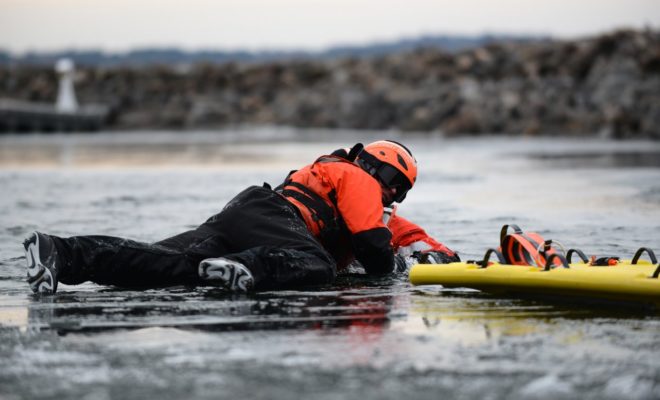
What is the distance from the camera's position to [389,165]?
25.9 feet

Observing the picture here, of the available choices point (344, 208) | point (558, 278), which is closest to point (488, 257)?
point (558, 278)

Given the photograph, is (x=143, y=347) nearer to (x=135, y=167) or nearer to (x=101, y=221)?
(x=101, y=221)

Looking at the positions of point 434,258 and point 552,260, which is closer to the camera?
point 552,260

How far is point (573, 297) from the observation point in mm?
6688

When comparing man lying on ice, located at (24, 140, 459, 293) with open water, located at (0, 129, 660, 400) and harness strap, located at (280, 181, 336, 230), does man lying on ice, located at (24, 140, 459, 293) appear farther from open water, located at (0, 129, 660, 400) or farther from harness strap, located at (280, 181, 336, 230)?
open water, located at (0, 129, 660, 400)

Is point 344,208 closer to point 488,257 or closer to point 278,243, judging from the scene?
point 278,243

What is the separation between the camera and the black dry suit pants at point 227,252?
7117 millimetres

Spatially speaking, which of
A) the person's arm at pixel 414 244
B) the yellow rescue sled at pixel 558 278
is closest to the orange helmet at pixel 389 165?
the person's arm at pixel 414 244

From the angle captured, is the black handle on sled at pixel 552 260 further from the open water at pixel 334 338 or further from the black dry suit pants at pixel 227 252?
the black dry suit pants at pixel 227 252

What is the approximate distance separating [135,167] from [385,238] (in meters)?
14.6

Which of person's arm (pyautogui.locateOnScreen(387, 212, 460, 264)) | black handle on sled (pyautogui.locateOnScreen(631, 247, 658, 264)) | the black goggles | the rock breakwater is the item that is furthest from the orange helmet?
the rock breakwater

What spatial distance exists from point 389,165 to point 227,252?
50.3 inches

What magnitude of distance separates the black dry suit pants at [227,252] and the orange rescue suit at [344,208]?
19 cm

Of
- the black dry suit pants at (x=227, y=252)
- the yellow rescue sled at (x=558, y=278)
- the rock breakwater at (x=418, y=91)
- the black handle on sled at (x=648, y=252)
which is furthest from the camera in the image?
the rock breakwater at (x=418, y=91)
